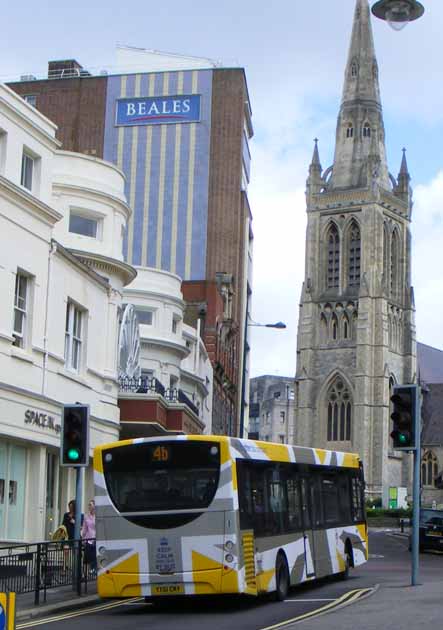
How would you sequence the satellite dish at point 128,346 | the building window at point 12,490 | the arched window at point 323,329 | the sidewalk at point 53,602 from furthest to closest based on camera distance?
the arched window at point 323,329
the satellite dish at point 128,346
the building window at point 12,490
the sidewalk at point 53,602

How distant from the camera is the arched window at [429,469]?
127431 millimetres

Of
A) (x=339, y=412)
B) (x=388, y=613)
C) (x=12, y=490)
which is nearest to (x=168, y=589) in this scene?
(x=388, y=613)

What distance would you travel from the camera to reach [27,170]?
28.0m

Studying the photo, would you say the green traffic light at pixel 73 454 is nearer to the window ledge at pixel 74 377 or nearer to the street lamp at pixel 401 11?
the window ledge at pixel 74 377

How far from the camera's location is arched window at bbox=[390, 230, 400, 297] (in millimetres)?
127250

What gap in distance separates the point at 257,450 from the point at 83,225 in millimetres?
15448

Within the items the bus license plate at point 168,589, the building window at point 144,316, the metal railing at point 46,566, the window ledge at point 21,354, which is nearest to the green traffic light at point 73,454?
the metal railing at point 46,566

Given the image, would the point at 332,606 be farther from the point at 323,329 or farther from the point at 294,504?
the point at 323,329

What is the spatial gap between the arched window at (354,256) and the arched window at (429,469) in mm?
19730

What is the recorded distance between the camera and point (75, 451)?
20.5m

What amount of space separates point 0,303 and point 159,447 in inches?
300

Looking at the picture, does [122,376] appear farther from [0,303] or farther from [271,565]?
[271,565]

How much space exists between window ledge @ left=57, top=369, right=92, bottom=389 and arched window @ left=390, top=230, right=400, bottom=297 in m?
98.2

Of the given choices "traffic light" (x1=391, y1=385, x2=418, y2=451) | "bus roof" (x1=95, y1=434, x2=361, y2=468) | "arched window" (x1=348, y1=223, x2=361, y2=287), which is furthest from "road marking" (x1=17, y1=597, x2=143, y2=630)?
"arched window" (x1=348, y1=223, x2=361, y2=287)
